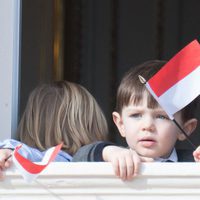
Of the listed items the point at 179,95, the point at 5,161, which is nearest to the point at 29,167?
the point at 5,161

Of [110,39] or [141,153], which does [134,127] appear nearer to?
[141,153]

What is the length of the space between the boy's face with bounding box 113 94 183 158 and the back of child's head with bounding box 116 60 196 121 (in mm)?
13

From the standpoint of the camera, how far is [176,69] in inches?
59.6

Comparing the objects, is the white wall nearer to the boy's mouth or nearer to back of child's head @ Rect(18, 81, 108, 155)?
back of child's head @ Rect(18, 81, 108, 155)

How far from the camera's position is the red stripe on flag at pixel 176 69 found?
1.50 meters

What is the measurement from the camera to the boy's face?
66.7 inches

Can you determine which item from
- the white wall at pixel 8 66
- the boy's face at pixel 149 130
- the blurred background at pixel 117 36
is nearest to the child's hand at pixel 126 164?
the boy's face at pixel 149 130

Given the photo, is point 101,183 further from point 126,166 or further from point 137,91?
point 137,91

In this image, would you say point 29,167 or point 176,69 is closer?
point 29,167

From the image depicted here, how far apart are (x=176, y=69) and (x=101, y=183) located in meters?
0.26

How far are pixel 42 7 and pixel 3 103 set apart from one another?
1.49 m

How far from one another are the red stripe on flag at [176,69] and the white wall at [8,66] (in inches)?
15.4

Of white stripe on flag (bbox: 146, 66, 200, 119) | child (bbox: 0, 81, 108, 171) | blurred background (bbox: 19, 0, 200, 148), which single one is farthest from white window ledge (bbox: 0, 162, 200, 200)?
blurred background (bbox: 19, 0, 200, 148)

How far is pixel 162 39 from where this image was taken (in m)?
4.02
